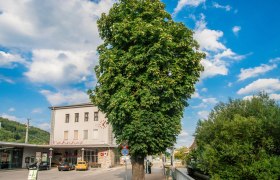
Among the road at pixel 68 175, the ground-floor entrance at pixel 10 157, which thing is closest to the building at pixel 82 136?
the ground-floor entrance at pixel 10 157

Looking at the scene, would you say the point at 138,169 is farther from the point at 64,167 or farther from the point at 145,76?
the point at 64,167

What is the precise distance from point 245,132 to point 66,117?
4391cm

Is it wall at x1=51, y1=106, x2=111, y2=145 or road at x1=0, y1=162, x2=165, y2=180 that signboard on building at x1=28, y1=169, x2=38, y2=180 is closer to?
road at x1=0, y1=162, x2=165, y2=180

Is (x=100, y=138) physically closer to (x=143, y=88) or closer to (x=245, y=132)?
(x=143, y=88)

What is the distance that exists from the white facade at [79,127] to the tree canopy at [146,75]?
2998 cm

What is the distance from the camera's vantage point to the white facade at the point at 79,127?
4966 centimetres

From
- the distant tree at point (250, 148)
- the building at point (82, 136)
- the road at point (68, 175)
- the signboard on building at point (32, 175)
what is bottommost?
the road at point (68, 175)

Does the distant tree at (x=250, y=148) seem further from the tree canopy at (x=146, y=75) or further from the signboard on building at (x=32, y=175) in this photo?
the signboard on building at (x=32, y=175)

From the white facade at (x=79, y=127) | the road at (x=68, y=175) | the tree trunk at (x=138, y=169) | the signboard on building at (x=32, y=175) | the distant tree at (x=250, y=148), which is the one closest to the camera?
the distant tree at (x=250, y=148)

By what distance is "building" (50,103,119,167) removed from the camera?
4869 cm

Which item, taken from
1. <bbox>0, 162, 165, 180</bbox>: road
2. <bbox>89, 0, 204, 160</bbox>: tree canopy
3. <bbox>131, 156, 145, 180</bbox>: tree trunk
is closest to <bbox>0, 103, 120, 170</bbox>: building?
<bbox>0, 162, 165, 180</bbox>: road

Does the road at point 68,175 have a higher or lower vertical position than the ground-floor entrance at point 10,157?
lower

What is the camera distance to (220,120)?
59.7 ft

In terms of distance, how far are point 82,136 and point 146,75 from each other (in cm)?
3550
